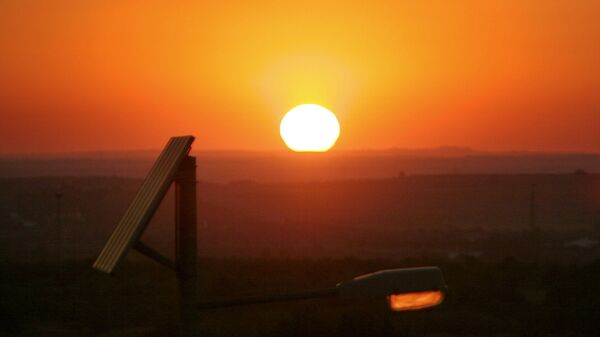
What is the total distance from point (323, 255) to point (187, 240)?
35.4 meters

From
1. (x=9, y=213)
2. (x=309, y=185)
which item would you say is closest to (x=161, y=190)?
(x=9, y=213)

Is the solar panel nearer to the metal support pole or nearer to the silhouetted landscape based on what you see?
the metal support pole

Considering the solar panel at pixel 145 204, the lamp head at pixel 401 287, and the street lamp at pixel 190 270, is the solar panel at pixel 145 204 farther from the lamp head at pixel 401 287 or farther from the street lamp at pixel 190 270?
the lamp head at pixel 401 287

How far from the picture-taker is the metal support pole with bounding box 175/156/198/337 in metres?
5.33

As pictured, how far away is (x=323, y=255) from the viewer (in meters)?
40.6

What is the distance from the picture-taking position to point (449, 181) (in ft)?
377

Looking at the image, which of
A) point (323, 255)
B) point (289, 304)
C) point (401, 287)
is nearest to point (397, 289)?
point (401, 287)

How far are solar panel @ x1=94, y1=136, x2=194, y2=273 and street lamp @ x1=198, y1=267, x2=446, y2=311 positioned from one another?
66 cm

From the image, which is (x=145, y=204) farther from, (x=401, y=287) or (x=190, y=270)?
(x=401, y=287)

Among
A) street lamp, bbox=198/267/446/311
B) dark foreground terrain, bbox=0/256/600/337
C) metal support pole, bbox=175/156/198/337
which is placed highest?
dark foreground terrain, bbox=0/256/600/337

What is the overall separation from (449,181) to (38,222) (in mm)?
59457

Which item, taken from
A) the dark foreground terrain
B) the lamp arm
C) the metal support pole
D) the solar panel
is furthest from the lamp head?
the dark foreground terrain

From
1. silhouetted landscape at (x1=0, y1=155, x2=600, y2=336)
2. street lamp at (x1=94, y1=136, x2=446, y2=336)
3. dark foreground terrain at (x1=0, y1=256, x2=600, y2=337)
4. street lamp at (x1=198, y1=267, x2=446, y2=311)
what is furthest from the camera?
silhouetted landscape at (x1=0, y1=155, x2=600, y2=336)

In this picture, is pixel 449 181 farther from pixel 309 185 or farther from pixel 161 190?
pixel 161 190
